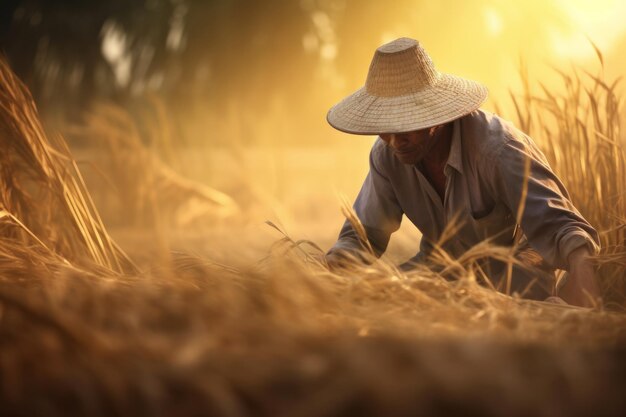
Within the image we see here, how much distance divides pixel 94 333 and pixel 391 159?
157cm

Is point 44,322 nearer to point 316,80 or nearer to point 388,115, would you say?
point 388,115

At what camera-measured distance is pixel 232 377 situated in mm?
717

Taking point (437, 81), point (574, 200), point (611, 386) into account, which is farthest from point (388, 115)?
point (611, 386)

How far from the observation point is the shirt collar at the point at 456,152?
1984 millimetres

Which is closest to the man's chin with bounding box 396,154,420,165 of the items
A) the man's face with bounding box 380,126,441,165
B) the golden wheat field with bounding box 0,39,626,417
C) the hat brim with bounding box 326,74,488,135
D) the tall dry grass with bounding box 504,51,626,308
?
the man's face with bounding box 380,126,441,165

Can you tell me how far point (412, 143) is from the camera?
6.48ft

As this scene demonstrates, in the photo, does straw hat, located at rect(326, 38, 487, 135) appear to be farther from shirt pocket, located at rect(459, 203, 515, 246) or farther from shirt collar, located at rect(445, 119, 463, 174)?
shirt pocket, located at rect(459, 203, 515, 246)

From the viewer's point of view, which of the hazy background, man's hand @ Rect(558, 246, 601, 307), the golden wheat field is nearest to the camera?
the golden wheat field

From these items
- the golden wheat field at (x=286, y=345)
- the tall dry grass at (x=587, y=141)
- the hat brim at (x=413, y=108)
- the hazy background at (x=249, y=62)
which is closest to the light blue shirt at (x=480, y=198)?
the hat brim at (x=413, y=108)

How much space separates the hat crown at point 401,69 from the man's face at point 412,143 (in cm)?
12

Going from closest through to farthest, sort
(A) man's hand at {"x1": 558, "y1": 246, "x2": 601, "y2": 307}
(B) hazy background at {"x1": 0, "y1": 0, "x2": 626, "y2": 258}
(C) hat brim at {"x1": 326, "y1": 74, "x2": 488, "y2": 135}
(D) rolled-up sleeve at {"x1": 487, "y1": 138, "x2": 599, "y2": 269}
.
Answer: (A) man's hand at {"x1": 558, "y1": 246, "x2": 601, "y2": 307}, (D) rolled-up sleeve at {"x1": 487, "y1": 138, "x2": 599, "y2": 269}, (C) hat brim at {"x1": 326, "y1": 74, "x2": 488, "y2": 135}, (B) hazy background at {"x1": 0, "y1": 0, "x2": 626, "y2": 258}

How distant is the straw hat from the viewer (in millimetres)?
1849

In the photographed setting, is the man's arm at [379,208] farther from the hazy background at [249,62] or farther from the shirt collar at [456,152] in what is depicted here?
the hazy background at [249,62]

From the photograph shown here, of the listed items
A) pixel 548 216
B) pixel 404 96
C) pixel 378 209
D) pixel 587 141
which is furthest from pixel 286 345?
pixel 587 141
